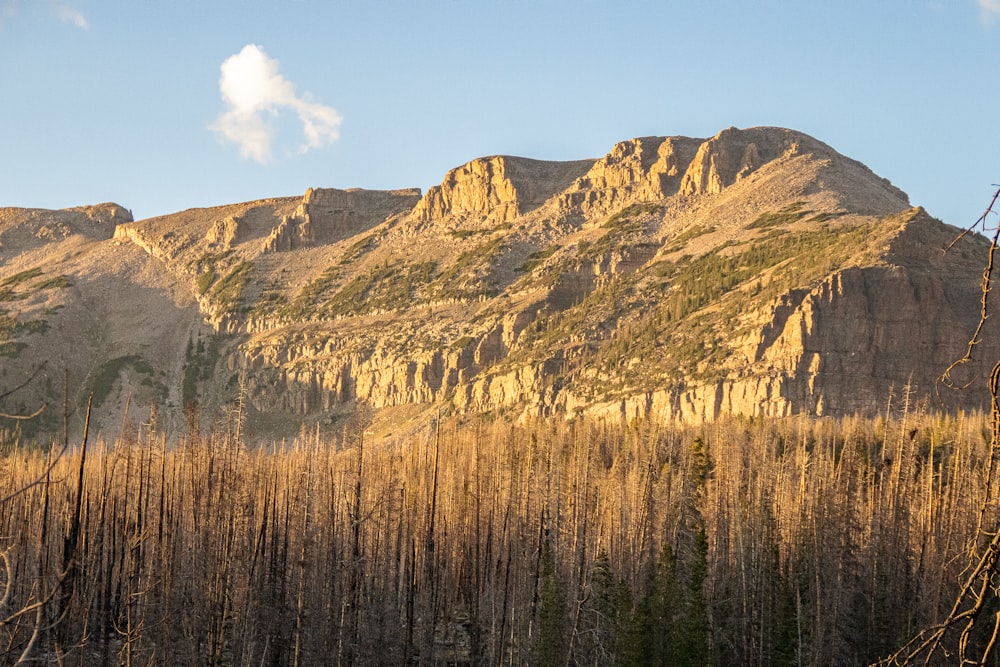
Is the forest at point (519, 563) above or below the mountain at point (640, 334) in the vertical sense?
below

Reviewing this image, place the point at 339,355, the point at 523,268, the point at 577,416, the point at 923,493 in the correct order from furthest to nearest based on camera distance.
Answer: the point at 523,268, the point at 339,355, the point at 577,416, the point at 923,493

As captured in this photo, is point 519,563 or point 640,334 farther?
point 640,334

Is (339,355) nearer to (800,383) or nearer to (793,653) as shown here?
(800,383)

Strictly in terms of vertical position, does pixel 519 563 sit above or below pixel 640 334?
below

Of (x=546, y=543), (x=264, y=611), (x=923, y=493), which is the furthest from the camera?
(x=923, y=493)

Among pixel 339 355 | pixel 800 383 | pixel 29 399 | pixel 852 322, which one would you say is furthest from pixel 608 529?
pixel 29 399

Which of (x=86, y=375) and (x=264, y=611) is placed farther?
(x=86, y=375)

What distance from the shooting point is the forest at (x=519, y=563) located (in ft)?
169

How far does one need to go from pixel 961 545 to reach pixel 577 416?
7621 cm

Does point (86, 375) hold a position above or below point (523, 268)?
below

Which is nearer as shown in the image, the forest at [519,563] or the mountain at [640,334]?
the forest at [519,563]

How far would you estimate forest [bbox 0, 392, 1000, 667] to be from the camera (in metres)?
51.5

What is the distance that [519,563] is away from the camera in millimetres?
69000

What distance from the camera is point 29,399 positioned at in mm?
180875
